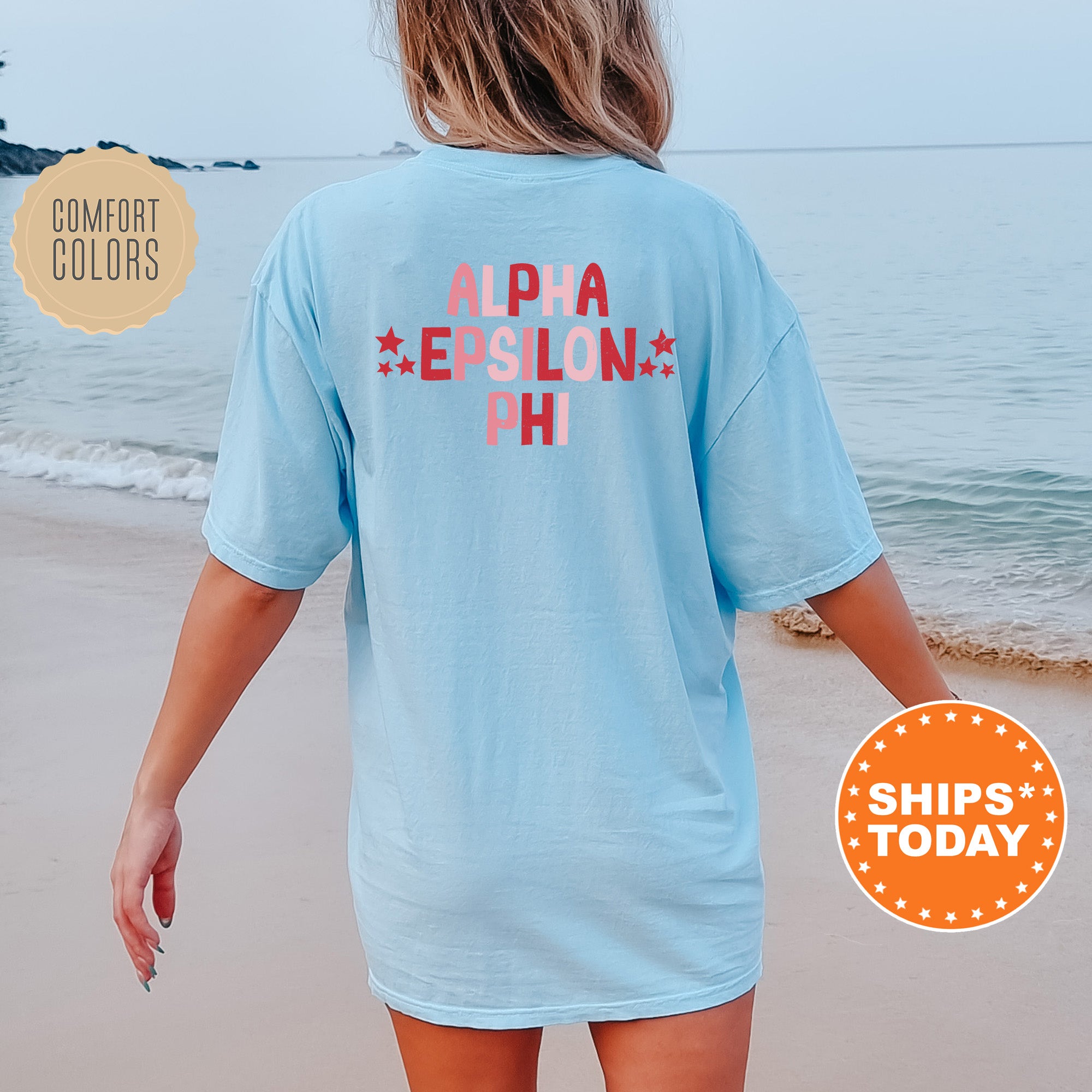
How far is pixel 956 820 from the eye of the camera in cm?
97

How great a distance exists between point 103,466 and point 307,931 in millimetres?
4089

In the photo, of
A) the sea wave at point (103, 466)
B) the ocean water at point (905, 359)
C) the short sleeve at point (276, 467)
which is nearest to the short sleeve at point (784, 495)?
the short sleeve at point (276, 467)

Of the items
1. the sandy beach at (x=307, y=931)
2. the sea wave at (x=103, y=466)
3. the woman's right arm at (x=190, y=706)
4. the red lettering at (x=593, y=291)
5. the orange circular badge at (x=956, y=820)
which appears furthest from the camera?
the sea wave at (x=103, y=466)

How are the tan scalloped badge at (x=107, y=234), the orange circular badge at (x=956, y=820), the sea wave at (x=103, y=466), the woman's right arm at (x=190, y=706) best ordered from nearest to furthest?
the woman's right arm at (x=190, y=706), the orange circular badge at (x=956, y=820), the tan scalloped badge at (x=107, y=234), the sea wave at (x=103, y=466)

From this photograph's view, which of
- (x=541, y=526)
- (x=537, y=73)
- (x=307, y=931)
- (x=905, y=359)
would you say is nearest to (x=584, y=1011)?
(x=541, y=526)

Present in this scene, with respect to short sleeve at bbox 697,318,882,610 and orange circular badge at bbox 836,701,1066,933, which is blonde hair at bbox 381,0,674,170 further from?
orange circular badge at bbox 836,701,1066,933

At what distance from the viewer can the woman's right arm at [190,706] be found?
761mm

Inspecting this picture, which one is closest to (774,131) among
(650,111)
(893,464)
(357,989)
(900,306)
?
(900,306)

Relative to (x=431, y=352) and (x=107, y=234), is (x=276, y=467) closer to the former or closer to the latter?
(x=431, y=352)

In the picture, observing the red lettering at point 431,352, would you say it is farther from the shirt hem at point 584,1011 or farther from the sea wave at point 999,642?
the sea wave at point 999,642

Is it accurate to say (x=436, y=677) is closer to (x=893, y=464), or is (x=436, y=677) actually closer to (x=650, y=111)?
(x=650, y=111)

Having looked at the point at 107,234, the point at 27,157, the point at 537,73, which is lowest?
the point at 27,157

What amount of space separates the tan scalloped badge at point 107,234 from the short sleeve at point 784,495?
3.34 meters

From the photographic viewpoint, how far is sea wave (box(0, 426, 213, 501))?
16.7 feet
